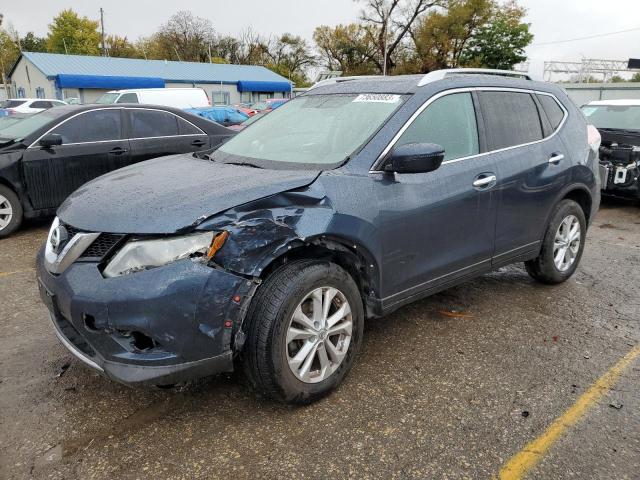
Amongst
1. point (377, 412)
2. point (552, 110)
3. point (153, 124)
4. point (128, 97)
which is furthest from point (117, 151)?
point (128, 97)

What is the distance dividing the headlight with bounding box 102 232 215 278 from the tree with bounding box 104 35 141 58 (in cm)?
7441

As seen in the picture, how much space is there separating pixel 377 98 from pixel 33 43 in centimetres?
9081

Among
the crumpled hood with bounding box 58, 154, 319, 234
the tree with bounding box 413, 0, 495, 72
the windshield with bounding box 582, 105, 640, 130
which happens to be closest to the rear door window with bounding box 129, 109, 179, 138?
the crumpled hood with bounding box 58, 154, 319, 234

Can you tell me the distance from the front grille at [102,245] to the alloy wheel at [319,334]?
3.00ft

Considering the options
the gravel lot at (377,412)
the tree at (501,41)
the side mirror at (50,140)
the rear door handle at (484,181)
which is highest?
the tree at (501,41)


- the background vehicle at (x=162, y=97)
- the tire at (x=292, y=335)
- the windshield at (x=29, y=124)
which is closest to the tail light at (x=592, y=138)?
the tire at (x=292, y=335)

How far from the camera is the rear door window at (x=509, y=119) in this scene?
360 centimetres

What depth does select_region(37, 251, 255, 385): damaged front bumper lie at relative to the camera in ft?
7.43

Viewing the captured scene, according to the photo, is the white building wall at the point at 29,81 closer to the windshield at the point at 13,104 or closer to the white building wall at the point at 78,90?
the white building wall at the point at 78,90

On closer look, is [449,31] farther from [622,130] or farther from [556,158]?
[556,158]

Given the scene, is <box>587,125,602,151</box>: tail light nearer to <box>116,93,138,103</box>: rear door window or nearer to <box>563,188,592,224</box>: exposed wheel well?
<box>563,188,592,224</box>: exposed wheel well

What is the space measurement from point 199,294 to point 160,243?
0.29 metres

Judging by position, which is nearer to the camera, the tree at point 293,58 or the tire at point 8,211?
the tire at point 8,211

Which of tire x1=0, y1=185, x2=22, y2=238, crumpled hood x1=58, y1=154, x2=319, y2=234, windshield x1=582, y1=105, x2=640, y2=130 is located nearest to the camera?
crumpled hood x1=58, y1=154, x2=319, y2=234
